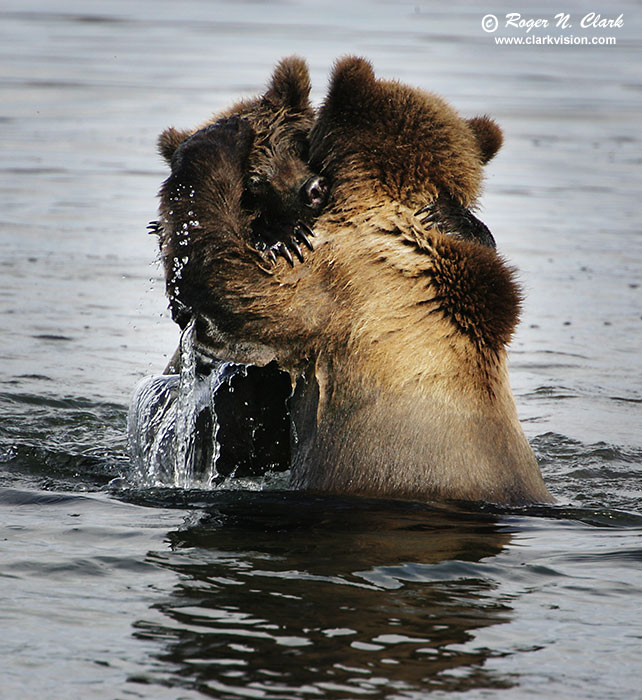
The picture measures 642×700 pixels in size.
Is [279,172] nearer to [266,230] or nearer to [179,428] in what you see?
[266,230]

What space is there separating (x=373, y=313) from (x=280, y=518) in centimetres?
91

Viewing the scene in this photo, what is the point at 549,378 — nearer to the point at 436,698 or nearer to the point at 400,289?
the point at 400,289

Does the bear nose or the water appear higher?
the bear nose

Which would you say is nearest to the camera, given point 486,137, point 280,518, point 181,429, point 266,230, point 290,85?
point 280,518

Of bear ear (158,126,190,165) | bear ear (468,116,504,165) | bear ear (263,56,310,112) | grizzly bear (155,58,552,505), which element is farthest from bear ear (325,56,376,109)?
bear ear (158,126,190,165)

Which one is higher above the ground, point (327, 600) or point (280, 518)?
point (280, 518)

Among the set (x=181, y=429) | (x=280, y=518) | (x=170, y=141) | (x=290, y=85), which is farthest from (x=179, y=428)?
(x=290, y=85)

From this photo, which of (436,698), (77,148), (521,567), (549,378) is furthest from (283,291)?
(77,148)

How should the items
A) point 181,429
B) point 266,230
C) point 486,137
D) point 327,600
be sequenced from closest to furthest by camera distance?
1. point 327,600
2. point 266,230
3. point 486,137
4. point 181,429

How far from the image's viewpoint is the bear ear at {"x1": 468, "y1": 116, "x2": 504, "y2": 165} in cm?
581

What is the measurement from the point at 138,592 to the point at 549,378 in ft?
17.3

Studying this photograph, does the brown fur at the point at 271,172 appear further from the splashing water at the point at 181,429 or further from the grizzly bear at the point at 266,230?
the splashing water at the point at 181,429

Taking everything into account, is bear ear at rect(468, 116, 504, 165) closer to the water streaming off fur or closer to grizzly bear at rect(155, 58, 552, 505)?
grizzly bear at rect(155, 58, 552, 505)

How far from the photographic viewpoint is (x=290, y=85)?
566 cm
